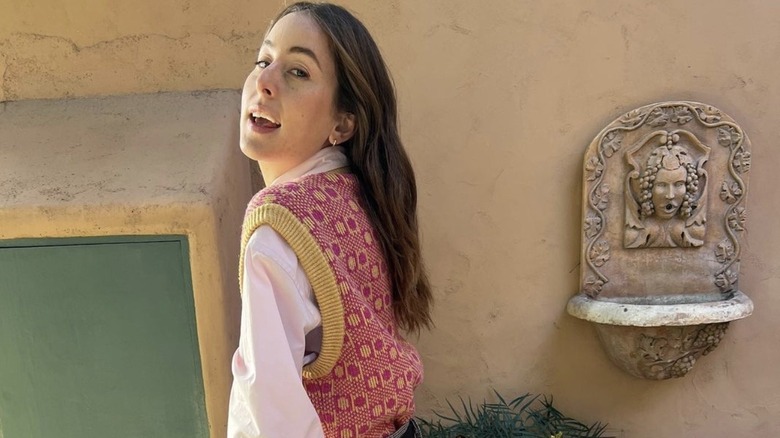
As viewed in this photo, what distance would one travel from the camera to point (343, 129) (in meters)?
1.37

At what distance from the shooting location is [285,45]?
129 centimetres

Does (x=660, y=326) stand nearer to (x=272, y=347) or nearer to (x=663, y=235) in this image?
(x=663, y=235)

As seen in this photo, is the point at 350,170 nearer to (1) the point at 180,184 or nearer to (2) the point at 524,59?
(1) the point at 180,184

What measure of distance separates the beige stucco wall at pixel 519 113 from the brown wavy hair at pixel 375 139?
898 millimetres

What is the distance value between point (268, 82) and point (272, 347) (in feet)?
1.90

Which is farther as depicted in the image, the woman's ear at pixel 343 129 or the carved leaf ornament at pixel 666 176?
the carved leaf ornament at pixel 666 176

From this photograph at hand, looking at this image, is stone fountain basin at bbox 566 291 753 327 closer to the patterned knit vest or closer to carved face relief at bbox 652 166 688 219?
carved face relief at bbox 652 166 688 219

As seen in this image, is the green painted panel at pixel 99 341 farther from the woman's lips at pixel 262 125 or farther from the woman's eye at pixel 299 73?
the woman's eye at pixel 299 73

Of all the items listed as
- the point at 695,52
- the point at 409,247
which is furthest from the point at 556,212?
the point at 409,247

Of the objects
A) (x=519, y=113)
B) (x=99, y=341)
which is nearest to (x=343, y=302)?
(x=99, y=341)

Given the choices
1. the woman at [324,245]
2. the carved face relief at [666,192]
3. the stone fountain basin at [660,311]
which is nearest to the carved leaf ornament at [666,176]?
the carved face relief at [666,192]

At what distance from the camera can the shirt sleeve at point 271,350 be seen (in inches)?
40.1

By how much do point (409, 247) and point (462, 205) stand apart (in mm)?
1011

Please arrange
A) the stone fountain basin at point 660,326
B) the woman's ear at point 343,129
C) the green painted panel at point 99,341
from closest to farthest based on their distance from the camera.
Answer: the woman's ear at point 343,129
the green painted panel at point 99,341
the stone fountain basin at point 660,326
